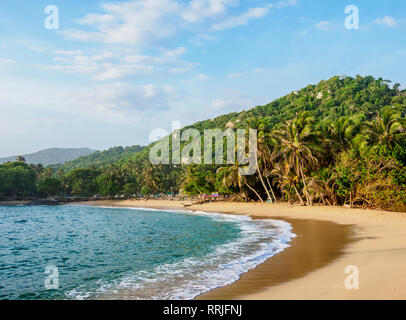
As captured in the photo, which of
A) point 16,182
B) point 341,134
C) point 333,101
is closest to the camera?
point 341,134

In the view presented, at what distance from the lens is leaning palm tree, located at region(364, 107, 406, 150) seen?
30.9 metres

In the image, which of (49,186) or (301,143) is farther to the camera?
(49,186)

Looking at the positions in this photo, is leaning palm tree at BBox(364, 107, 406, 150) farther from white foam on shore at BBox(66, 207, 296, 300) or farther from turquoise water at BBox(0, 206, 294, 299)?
white foam on shore at BBox(66, 207, 296, 300)

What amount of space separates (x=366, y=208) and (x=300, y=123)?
39.5 feet

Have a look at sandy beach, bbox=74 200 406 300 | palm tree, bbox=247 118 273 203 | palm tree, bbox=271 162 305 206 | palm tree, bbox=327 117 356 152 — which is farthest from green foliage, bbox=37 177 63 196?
sandy beach, bbox=74 200 406 300

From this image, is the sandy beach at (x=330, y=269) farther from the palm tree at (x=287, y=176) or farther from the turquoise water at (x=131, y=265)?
the palm tree at (x=287, y=176)

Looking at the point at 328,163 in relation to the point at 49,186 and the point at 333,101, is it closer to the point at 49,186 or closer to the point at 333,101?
the point at 333,101

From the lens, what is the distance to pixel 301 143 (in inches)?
1411

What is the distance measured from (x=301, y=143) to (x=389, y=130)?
351 inches

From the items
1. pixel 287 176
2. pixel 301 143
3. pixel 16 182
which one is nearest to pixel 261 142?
pixel 287 176

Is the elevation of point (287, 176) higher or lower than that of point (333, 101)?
lower

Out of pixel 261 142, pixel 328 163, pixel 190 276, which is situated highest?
pixel 261 142

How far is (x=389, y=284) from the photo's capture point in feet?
24.9

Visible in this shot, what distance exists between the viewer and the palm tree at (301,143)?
35.7m
